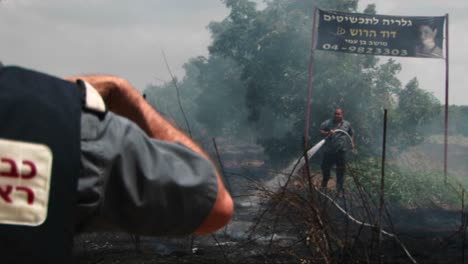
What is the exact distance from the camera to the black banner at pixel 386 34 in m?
12.1

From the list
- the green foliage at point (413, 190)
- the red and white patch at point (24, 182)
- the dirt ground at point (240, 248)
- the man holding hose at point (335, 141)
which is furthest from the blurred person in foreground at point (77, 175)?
the green foliage at point (413, 190)

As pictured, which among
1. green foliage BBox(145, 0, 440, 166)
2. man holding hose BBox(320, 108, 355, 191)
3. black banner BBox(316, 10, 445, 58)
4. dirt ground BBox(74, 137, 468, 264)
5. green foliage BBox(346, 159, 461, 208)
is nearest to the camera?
dirt ground BBox(74, 137, 468, 264)

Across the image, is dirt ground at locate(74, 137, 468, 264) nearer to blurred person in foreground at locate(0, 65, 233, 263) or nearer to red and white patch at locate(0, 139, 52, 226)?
blurred person in foreground at locate(0, 65, 233, 263)

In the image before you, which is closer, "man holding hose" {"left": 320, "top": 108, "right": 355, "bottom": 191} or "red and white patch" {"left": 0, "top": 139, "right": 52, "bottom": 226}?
"red and white patch" {"left": 0, "top": 139, "right": 52, "bottom": 226}

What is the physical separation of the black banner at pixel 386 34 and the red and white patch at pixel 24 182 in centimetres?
1159

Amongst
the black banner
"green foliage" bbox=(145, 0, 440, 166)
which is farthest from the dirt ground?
"green foliage" bbox=(145, 0, 440, 166)

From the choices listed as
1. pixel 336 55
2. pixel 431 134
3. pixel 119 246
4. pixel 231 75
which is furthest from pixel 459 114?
pixel 119 246

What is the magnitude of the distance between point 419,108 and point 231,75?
1203 cm

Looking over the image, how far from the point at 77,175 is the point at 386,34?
472 inches

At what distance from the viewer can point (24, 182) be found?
87 centimetres

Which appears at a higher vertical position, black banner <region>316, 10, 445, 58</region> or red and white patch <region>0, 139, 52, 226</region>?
black banner <region>316, 10, 445, 58</region>

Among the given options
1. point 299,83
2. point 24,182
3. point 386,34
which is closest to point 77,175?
point 24,182

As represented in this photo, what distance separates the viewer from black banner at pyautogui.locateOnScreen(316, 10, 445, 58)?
12.1 m

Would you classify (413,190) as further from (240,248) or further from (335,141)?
(240,248)
